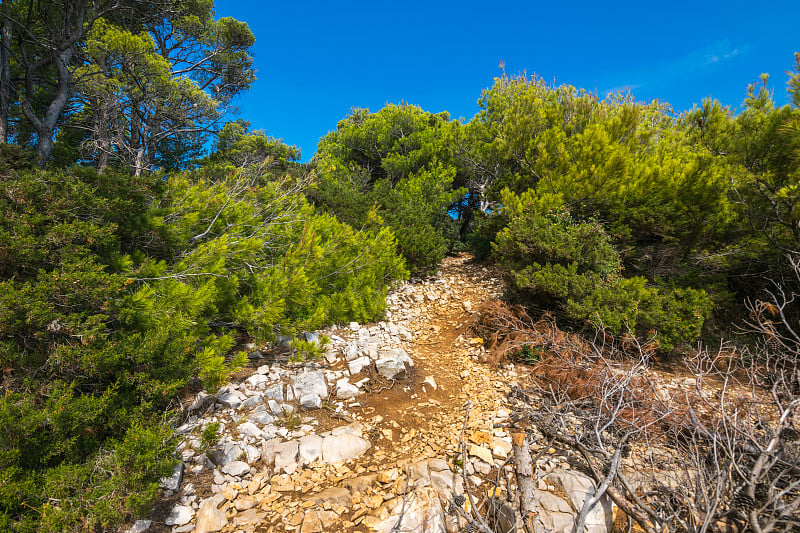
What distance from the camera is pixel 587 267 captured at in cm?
575

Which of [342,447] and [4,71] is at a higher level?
[4,71]

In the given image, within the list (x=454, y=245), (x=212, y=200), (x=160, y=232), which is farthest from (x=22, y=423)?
(x=454, y=245)

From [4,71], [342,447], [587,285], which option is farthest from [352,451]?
[4,71]

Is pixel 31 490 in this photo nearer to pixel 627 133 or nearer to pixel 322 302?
pixel 322 302

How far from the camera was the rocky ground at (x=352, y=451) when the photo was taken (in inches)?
90.8

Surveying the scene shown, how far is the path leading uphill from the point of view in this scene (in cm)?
232

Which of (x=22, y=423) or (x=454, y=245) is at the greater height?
(x=454, y=245)

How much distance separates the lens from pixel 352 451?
3002 mm

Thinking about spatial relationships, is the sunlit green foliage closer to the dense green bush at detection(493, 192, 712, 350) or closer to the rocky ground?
the dense green bush at detection(493, 192, 712, 350)

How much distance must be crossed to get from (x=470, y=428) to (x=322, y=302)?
8.92ft

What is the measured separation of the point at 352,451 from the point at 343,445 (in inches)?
4.0

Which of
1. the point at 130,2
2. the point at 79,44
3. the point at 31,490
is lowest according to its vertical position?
the point at 31,490

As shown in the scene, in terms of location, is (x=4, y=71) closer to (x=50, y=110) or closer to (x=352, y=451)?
(x=50, y=110)

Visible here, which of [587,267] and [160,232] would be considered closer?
[160,232]
